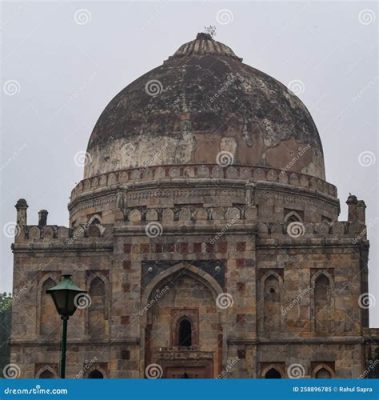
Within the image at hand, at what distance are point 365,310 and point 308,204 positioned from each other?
18.9 ft

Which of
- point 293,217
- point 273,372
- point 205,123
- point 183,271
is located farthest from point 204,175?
point 273,372

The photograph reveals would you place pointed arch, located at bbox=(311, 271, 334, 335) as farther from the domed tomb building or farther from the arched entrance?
the arched entrance

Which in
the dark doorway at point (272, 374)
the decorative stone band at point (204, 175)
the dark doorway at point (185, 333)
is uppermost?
the decorative stone band at point (204, 175)

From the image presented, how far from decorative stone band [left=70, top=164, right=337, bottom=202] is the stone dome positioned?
28 cm

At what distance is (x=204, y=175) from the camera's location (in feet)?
126

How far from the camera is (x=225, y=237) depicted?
113 feet

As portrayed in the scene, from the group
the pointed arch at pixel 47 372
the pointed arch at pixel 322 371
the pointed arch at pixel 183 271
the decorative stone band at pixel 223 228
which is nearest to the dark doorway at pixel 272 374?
the pointed arch at pixel 322 371

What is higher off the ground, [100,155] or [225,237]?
[100,155]

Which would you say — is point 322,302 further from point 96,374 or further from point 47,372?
point 47,372

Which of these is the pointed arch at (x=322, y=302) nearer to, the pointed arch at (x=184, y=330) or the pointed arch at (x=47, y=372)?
the pointed arch at (x=184, y=330)

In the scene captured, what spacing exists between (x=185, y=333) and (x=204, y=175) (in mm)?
6014

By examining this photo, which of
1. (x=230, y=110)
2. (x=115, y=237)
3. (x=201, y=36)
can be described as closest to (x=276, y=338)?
(x=115, y=237)

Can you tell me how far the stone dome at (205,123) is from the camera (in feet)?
128

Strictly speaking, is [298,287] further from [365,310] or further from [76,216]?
[76,216]
